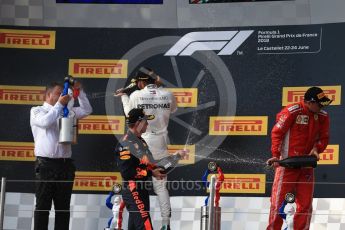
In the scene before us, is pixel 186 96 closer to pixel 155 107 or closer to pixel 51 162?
pixel 155 107

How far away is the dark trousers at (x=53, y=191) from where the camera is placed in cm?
1016

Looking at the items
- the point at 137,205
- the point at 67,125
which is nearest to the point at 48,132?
the point at 67,125

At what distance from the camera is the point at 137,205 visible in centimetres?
938

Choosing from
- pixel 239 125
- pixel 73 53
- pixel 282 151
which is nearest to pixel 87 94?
pixel 73 53

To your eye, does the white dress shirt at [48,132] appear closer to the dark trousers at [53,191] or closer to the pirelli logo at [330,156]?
the dark trousers at [53,191]

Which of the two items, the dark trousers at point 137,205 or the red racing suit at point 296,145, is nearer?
the dark trousers at point 137,205

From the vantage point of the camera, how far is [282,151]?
33.2 feet

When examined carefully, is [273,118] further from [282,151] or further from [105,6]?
[105,6]

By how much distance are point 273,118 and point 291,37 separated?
83cm

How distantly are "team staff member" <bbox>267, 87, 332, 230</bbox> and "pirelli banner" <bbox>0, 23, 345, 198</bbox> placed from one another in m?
0.89

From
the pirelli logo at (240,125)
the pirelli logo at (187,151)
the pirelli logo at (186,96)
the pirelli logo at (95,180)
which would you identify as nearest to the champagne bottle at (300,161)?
the pirelli logo at (240,125)

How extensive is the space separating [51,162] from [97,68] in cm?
155

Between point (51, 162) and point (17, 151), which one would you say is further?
point (17, 151)

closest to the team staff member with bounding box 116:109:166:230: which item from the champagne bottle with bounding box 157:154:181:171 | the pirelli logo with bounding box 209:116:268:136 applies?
the champagne bottle with bounding box 157:154:181:171
